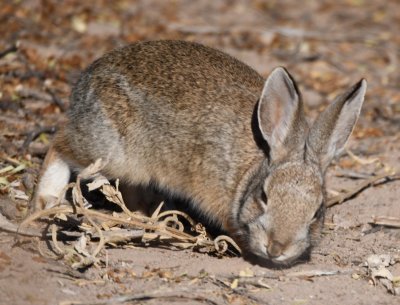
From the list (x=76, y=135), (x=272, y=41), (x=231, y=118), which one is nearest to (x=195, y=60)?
(x=231, y=118)

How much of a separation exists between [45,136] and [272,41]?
445 centimetres

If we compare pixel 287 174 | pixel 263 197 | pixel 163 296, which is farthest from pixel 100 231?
pixel 287 174

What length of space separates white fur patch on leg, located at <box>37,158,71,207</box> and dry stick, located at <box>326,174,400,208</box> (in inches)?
88.6

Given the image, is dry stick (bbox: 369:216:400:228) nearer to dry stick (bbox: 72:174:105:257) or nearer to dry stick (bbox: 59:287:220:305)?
dry stick (bbox: 59:287:220:305)

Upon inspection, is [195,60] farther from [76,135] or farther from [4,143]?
[4,143]

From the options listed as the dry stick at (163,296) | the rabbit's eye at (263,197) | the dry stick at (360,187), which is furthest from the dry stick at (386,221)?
the dry stick at (163,296)

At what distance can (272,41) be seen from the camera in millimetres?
11109

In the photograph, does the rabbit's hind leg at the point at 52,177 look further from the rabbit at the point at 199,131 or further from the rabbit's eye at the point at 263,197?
the rabbit's eye at the point at 263,197

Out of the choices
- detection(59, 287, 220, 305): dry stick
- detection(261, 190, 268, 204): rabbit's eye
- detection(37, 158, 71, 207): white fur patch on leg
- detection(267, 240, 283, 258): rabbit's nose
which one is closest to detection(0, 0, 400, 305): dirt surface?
detection(59, 287, 220, 305): dry stick

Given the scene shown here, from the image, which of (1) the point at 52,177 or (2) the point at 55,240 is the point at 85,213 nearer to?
(2) the point at 55,240

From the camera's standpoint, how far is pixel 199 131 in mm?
6254

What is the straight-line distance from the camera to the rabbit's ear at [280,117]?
583 centimetres

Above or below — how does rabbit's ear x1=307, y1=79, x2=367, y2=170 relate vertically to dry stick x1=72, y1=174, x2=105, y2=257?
above

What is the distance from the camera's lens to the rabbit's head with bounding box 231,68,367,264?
17.5 feet
